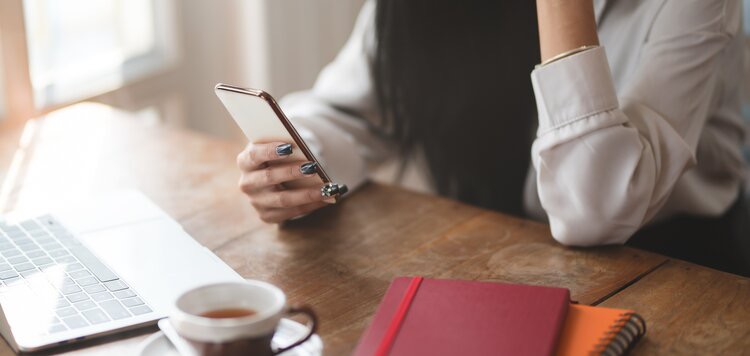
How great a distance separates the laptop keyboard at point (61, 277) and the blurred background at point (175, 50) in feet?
2.93

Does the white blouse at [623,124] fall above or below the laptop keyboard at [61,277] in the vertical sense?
above

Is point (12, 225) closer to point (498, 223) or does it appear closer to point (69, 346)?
point (69, 346)

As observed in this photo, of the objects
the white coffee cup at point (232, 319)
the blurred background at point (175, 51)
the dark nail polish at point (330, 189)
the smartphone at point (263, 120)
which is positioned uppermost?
the smartphone at point (263, 120)

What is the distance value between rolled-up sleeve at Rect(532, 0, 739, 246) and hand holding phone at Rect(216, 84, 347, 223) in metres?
0.27

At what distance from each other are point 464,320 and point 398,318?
0.20 feet

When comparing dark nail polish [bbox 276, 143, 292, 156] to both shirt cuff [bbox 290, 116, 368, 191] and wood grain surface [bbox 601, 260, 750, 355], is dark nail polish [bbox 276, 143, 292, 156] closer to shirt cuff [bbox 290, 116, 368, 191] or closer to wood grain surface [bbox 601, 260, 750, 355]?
shirt cuff [bbox 290, 116, 368, 191]

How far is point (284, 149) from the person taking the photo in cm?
104

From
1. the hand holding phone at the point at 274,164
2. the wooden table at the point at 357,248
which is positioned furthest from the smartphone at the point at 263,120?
the wooden table at the point at 357,248

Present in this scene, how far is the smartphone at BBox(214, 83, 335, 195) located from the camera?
98 cm

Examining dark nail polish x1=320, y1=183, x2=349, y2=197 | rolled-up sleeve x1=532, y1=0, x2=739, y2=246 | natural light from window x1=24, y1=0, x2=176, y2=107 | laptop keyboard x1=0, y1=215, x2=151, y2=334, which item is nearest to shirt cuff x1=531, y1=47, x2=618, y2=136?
rolled-up sleeve x1=532, y1=0, x2=739, y2=246

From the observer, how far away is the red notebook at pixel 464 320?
78 centimetres

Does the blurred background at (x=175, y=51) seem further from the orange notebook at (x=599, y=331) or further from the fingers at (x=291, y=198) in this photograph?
the orange notebook at (x=599, y=331)

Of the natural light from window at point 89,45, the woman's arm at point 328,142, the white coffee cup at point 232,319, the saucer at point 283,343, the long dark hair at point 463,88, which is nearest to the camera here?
the white coffee cup at point 232,319

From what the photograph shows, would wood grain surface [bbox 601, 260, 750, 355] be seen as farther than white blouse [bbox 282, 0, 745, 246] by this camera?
No
